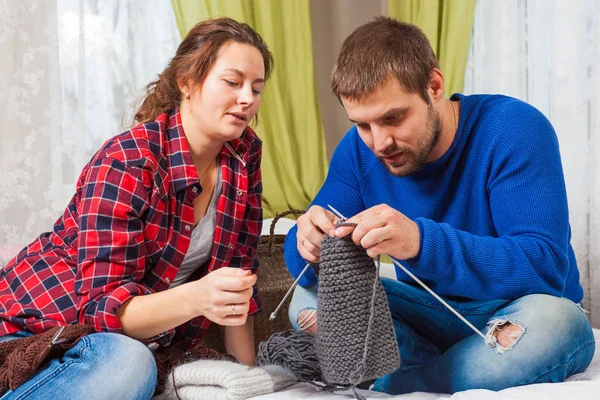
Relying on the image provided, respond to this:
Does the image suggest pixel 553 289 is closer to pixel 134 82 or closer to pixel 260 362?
pixel 260 362

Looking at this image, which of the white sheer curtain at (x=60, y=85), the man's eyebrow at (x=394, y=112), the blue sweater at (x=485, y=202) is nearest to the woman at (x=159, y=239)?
the blue sweater at (x=485, y=202)

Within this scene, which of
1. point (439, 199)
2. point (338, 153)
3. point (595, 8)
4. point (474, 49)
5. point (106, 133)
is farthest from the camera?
point (474, 49)

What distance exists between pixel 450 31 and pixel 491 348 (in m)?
1.72

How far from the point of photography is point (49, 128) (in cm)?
218

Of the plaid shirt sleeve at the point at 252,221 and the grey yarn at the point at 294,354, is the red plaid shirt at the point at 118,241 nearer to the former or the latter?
the plaid shirt sleeve at the point at 252,221

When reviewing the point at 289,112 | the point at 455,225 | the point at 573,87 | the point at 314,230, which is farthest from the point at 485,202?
the point at 289,112

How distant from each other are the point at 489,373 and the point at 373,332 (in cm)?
23

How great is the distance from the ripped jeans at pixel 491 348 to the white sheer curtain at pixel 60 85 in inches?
39.3

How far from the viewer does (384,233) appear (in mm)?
1131

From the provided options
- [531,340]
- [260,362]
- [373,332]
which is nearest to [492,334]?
[531,340]

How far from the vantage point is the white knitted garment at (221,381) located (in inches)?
49.8

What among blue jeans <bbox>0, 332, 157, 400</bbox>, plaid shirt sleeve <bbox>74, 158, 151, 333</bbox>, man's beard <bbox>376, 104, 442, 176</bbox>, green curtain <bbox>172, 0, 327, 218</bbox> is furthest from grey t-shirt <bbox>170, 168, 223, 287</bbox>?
green curtain <bbox>172, 0, 327, 218</bbox>

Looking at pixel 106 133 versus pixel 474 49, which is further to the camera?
pixel 474 49

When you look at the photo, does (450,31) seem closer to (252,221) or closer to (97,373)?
(252,221)
